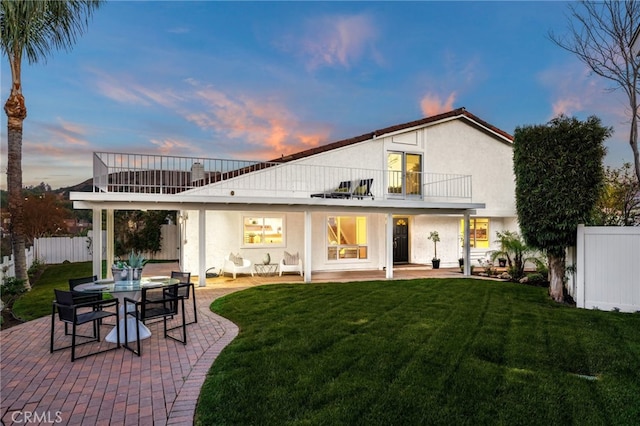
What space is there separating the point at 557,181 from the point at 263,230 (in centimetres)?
933

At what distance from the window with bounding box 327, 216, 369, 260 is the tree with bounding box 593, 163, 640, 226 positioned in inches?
305

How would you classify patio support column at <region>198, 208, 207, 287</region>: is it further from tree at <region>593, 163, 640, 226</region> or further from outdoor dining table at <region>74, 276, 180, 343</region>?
tree at <region>593, 163, 640, 226</region>

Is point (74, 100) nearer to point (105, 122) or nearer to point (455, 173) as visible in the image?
point (105, 122)

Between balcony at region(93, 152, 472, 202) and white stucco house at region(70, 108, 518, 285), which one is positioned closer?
balcony at region(93, 152, 472, 202)

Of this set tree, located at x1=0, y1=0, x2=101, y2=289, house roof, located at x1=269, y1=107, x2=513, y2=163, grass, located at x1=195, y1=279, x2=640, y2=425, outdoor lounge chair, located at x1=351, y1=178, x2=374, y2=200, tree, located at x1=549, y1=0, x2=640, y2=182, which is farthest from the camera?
house roof, located at x1=269, y1=107, x2=513, y2=163

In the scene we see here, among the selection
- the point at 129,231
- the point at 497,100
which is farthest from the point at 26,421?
the point at 497,100

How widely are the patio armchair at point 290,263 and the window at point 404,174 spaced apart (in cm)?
499

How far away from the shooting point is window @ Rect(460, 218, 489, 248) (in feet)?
54.9

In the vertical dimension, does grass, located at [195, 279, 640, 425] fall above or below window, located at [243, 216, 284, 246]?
below

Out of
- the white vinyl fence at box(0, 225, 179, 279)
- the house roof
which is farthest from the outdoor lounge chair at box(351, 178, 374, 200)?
the white vinyl fence at box(0, 225, 179, 279)

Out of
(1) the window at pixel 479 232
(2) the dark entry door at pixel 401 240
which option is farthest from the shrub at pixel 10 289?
(1) the window at pixel 479 232

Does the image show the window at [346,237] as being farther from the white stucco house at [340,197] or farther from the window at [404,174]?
the window at [404,174]

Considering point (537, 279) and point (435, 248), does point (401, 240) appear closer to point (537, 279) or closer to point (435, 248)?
point (435, 248)

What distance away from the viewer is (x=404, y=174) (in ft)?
50.6
